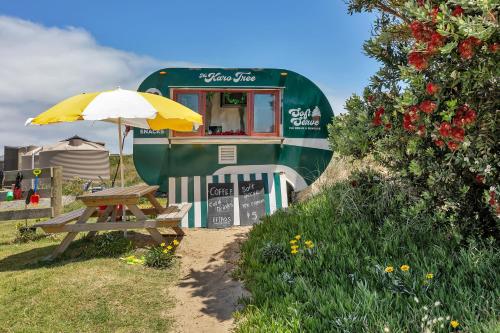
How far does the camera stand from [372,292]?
3.56 meters

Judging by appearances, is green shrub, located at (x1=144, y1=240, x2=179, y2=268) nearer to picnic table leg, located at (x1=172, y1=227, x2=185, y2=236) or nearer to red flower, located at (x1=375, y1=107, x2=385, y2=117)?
picnic table leg, located at (x1=172, y1=227, x2=185, y2=236)

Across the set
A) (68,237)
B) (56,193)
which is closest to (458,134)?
(68,237)

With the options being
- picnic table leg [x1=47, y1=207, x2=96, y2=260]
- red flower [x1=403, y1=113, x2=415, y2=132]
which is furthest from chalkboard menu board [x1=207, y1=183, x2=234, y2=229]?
red flower [x1=403, y1=113, x2=415, y2=132]

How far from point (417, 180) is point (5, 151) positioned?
22.9 metres

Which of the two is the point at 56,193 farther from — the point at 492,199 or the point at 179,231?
the point at 492,199

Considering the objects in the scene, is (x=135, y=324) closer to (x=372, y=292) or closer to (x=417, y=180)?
(x=372, y=292)

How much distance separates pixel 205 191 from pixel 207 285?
13.3ft

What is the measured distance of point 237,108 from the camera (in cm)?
980

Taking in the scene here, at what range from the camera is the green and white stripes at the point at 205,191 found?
8781mm

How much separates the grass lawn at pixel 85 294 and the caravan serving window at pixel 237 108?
4.17 m

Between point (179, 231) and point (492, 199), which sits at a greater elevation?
point (492, 199)

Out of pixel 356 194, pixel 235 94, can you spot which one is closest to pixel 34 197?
pixel 235 94

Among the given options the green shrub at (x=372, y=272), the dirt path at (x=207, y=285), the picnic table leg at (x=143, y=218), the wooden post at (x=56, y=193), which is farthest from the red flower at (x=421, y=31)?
the wooden post at (x=56, y=193)

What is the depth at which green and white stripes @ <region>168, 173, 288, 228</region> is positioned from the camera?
8.78 metres
